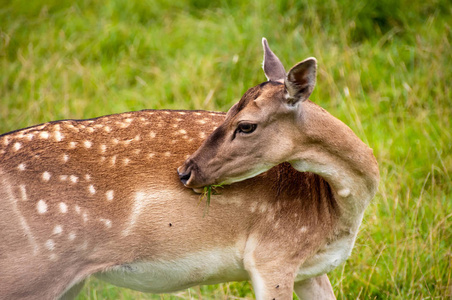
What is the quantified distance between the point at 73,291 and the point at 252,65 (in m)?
4.02

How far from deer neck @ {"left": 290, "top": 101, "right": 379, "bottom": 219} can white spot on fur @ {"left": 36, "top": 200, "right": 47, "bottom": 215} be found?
1.49 metres

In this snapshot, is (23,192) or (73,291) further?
(73,291)

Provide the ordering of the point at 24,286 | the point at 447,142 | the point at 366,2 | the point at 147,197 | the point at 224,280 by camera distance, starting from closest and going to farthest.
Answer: the point at 24,286
the point at 147,197
the point at 224,280
the point at 447,142
the point at 366,2

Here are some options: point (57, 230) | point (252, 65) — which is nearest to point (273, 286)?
point (57, 230)

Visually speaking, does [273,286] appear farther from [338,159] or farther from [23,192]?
[23,192]

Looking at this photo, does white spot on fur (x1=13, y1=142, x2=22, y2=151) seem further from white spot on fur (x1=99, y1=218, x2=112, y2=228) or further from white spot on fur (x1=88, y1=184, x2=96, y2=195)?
white spot on fur (x1=99, y1=218, x2=112, y2=228)

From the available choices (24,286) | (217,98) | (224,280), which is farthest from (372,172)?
(217,98)

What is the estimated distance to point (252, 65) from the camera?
7.55 m

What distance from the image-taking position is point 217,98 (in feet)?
24.2

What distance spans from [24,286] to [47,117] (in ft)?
12.1

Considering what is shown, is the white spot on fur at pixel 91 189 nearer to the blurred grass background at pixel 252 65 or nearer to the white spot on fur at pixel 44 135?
the white spot on fur at pixel 44 135

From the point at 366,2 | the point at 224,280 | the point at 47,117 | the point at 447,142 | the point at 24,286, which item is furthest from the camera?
the point at 366,2

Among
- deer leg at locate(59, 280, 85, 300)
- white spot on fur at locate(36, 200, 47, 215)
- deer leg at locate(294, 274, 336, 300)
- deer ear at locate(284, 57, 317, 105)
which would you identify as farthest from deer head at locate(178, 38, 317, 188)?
deer leg at locate(294, 274, 336, 300)

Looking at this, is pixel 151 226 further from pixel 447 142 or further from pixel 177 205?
pixel 447 142
